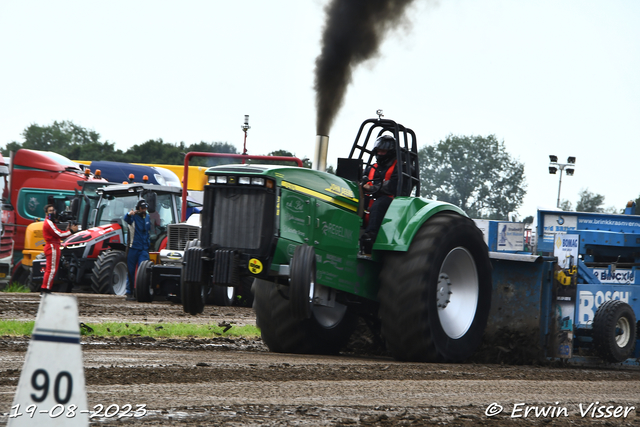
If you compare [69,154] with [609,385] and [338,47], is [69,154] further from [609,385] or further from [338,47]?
[609,385]

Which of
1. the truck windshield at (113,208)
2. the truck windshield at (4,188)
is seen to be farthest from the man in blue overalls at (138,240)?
the truck windshield at (4,188)

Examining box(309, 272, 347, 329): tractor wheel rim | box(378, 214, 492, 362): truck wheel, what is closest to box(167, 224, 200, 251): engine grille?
box(309, 272, 347, 329): tractor wheel rim

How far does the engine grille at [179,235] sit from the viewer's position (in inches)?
620

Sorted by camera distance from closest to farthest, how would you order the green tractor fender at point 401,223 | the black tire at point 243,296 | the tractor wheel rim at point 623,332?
the green tractor fender at point 401,223 → the tractor wheel rim at point 623,332 → the black tire at point 243,296

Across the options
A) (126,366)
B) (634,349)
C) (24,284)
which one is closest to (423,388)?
(126,366)

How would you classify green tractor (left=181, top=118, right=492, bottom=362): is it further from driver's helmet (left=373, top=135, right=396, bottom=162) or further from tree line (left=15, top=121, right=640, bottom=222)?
tree line (left=15, top=121, right=640, bottom=222)

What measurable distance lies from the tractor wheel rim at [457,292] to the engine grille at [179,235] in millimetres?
8237

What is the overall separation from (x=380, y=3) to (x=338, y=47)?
982mm

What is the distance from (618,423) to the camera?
4.89m

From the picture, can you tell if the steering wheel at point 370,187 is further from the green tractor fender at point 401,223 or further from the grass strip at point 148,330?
the grass strip at point 148,330

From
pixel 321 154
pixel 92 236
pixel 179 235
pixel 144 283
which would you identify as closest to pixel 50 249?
pixel 144 283

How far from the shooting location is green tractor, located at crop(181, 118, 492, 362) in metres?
7.20

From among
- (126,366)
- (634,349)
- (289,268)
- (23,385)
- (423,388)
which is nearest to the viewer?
(23,385)

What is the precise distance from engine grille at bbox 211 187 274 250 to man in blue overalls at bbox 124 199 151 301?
9147mm
